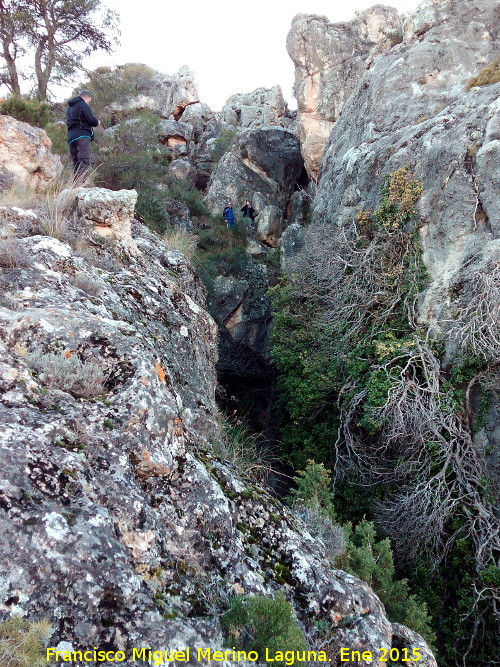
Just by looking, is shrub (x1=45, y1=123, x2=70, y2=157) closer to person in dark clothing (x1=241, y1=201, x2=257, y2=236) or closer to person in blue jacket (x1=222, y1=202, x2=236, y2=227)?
person in blue jacket (x1=222, y1=202, x2=236, y2=227)

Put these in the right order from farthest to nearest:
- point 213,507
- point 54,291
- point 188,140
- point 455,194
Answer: point 188,140, point 455,194, point 54,291, point 213,507

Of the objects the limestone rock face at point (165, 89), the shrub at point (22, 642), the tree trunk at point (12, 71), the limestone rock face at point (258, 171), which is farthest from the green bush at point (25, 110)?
the limestone rock face at point (165, 89)

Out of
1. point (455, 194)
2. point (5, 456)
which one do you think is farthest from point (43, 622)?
point (455, 194)

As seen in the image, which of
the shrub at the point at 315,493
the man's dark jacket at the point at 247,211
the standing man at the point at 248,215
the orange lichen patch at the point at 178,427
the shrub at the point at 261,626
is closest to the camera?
the shrub at the point at 261,626

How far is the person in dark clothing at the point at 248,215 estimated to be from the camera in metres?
17.9

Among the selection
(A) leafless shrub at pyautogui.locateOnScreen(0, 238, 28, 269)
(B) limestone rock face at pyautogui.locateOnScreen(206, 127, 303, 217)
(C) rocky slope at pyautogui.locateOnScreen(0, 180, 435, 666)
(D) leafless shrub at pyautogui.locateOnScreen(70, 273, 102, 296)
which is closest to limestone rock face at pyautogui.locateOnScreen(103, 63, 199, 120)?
(B) limestone rock face at pyautogui.locateOnScreen(206, 127, 303, 217)

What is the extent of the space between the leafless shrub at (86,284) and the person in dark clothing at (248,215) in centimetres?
1382

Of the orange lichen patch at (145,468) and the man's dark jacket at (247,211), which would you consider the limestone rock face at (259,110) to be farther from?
the orange lichen patch at (145,468)

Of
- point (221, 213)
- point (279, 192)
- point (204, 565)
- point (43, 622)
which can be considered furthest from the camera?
point (279, 192)

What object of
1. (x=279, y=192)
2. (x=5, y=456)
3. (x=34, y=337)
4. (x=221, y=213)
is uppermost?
(x=279, y=192)

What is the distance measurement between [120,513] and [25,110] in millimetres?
12004

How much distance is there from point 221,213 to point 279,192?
116 inches

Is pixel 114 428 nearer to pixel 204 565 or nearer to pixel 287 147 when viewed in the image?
pixel 204 565

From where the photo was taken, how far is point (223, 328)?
532 inches
